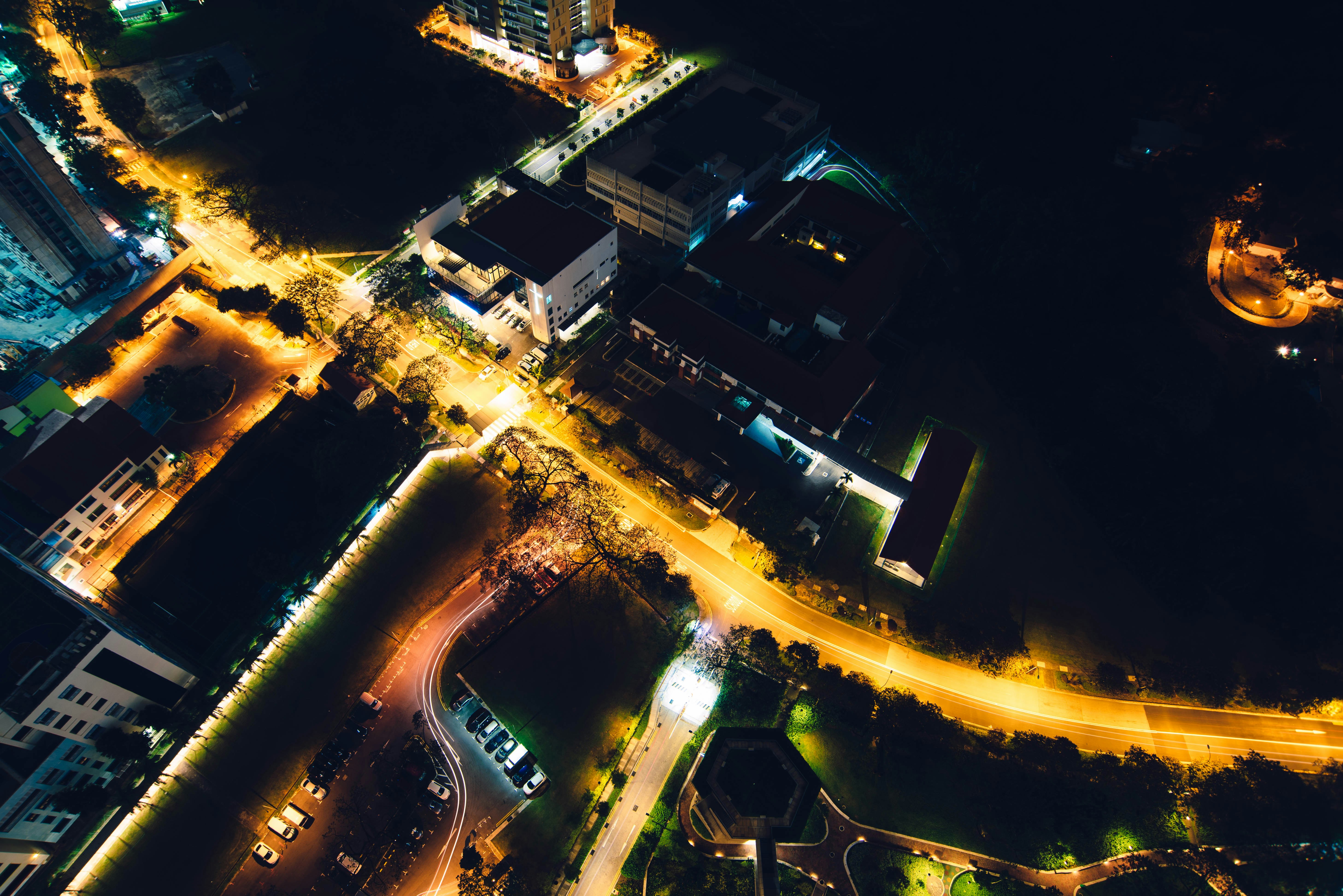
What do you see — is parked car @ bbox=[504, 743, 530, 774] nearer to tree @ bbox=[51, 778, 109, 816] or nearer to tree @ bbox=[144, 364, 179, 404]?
tree @ bbox=[51, 778, 109, 816]

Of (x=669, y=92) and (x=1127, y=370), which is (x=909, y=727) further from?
(x=669, y=92)

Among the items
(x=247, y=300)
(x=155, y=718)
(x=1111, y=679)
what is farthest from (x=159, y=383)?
(x=1111, y=679)

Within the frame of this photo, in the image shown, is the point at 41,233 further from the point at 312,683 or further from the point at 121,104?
the point at 312,683

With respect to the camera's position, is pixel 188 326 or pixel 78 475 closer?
pixel 78 475

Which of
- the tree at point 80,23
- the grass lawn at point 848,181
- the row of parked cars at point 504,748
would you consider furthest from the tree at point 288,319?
the grass lawn at point 848,181

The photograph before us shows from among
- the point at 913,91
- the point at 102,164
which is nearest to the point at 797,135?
the point at 913,91

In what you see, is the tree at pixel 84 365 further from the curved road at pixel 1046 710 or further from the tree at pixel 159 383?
the curved road at pixel 1046 710
